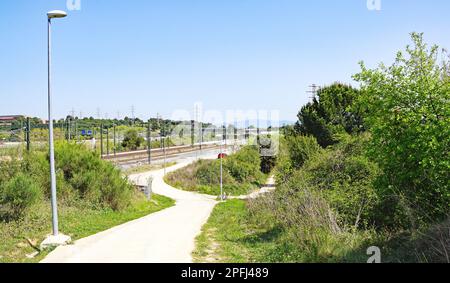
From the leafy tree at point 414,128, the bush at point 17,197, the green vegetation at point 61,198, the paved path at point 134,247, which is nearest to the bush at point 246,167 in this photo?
the green vegetation at point 61,198

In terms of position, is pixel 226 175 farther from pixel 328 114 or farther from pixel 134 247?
pixel 134 247

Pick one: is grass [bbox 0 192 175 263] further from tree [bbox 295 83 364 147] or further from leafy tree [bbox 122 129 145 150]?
leafy tree [bbox 122 129 145 150]

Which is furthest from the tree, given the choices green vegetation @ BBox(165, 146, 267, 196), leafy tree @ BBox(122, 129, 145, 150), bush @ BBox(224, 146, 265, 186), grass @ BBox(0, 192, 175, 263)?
leafy tree @ BBox(122, 129, 145, 150)

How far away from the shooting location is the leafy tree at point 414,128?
29.2 feet

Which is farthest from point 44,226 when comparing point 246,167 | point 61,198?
point 246,167

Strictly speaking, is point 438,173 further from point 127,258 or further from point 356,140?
point 356,140

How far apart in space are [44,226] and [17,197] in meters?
1.35

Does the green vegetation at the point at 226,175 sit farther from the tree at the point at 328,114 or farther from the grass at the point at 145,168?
the tree at the point at 328,114

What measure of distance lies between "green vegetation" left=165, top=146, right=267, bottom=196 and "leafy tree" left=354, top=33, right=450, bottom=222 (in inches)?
1241

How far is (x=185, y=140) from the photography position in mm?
89375

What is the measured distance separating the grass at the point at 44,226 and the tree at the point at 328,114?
65.7 feet

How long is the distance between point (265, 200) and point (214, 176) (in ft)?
97.3
